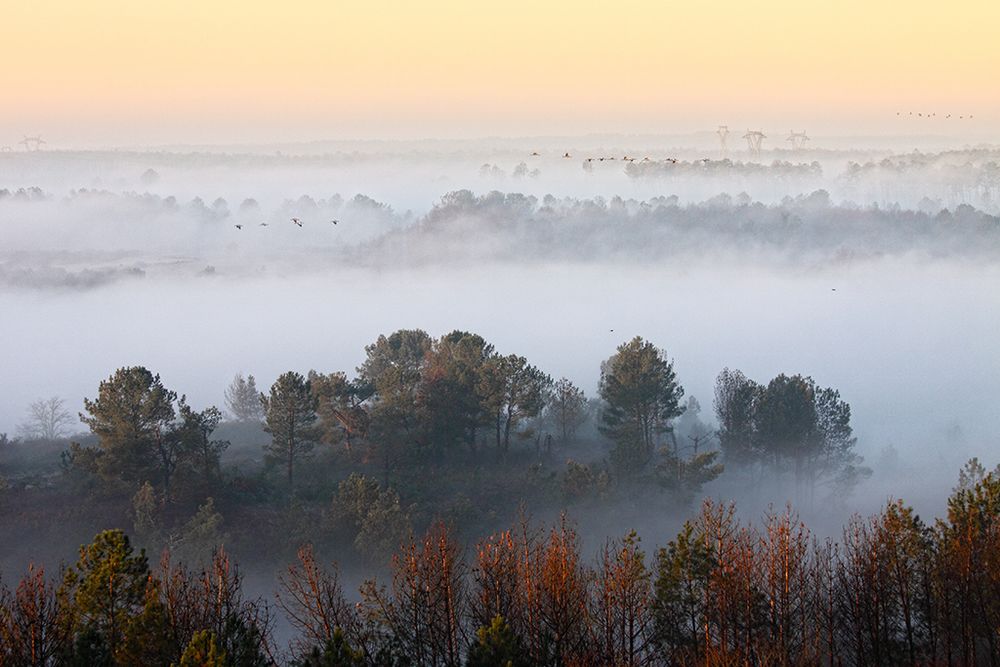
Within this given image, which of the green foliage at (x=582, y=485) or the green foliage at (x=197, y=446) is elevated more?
the green foliage at (x=197, y=446)

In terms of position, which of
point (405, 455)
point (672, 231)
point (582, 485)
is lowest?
point (582, 485)

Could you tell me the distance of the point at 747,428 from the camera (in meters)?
53.0

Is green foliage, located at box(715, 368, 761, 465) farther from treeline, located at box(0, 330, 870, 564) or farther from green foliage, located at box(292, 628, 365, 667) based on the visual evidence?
green foliage, located at box(292, 628, 365, 667)

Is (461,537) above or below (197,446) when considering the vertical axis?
below

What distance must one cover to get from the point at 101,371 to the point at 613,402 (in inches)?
3442

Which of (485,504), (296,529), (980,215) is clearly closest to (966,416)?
(485,504)

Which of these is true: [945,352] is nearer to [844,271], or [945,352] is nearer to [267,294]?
[844,271]

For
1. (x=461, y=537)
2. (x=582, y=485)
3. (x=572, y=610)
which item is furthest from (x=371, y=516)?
(x=572, y=610)

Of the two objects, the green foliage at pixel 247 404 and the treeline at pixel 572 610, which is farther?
the green foliage at pixel 247 404

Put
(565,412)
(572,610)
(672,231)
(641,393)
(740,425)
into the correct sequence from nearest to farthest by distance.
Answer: (572,610)
(641,393)
(740,425)
(565,412)
(672,231)

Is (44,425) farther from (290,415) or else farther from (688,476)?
(688,476)

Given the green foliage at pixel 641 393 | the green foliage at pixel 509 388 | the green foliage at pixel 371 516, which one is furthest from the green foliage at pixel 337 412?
the green foliage at pixel 641 393

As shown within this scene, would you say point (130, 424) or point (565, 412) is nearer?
point (130, 424)

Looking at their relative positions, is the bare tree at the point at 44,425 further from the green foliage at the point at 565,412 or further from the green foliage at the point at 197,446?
the green foliage at the point at 565,412
